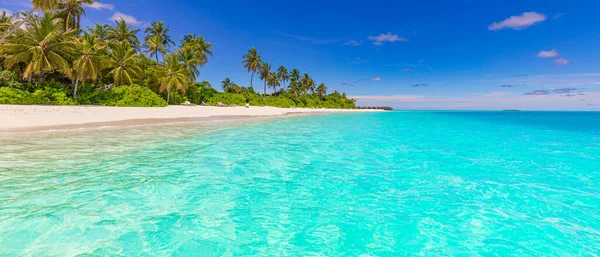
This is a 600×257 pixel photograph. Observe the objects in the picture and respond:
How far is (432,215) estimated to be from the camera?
16.3 feet

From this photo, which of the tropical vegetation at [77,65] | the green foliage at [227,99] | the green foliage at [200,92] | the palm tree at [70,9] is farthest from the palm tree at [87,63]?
the green foliage at [227,99]

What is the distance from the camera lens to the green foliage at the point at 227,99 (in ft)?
178

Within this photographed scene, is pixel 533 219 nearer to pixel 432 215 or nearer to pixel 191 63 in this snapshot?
pixel 432 215

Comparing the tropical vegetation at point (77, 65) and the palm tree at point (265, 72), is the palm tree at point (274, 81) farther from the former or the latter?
the tropical vegetation at point (77, 65)

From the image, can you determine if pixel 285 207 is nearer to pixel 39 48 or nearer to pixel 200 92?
pixel 39 48

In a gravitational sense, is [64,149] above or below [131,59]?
below

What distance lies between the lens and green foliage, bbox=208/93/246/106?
178 feet

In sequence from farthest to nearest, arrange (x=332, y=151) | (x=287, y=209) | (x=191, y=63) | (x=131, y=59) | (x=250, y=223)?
(x=191, y=63), (x=131, y=59), (x=332, y=151), (x=287, y=209), (x=250, y=223)

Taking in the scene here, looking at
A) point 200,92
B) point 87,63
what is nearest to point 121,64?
point 87,63

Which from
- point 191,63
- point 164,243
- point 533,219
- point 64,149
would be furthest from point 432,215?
point 191,63

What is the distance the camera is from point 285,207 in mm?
5258

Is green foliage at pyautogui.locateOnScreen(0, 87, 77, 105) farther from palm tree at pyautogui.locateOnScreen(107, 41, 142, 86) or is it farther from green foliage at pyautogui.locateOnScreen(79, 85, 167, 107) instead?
palm tree at pyautogui.locateOnScreen(107, 41, 142, 86)

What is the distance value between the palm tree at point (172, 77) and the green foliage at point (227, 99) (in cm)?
1219

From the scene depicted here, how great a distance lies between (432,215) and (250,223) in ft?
10.9
